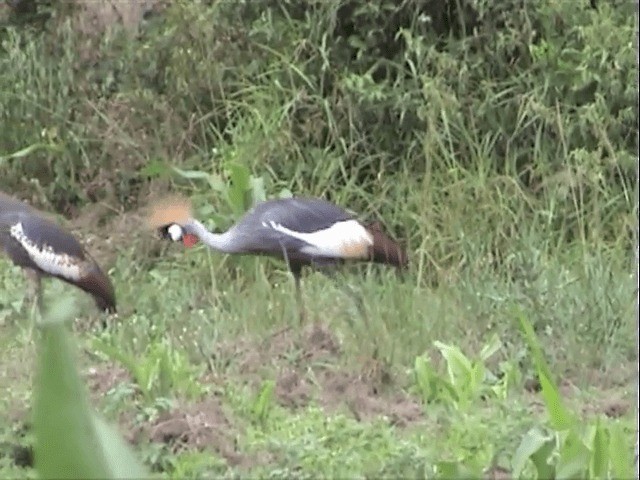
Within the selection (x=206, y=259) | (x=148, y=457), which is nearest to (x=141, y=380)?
(x=148, y=457)

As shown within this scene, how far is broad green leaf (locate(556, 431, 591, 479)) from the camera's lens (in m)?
3.69

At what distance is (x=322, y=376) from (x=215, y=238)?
4.31ft

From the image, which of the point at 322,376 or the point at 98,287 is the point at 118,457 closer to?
the point at 322,376

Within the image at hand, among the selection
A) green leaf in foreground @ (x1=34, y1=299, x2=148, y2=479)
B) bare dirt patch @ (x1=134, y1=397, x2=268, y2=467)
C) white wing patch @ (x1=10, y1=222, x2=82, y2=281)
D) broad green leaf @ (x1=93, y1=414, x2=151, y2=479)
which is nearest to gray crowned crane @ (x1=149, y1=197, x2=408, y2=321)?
white wing patch @ (x1=10, y1=222, x2=82, y2=281)

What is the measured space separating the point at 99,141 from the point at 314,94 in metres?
1.41

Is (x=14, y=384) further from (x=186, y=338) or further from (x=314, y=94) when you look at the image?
(x=314, y=94)

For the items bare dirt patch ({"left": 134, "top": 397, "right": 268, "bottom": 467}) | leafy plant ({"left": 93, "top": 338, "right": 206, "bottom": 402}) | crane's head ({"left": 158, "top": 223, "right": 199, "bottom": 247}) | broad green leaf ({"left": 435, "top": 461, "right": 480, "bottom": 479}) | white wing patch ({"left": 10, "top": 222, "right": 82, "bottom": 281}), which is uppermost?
broad green leaf ({"left": 435, "top": 461, "right": 480, "bottom": 479})

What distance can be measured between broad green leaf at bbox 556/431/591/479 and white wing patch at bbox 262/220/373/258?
7.57 feet

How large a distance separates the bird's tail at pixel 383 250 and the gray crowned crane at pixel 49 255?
1.18 m

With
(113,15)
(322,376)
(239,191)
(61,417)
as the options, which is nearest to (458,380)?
(322,376)

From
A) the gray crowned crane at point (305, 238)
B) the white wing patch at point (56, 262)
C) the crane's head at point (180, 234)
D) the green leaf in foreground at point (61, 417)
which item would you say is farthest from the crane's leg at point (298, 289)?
the green leaf in foreground at point (61, 417)

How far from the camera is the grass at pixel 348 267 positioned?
14.1 ft

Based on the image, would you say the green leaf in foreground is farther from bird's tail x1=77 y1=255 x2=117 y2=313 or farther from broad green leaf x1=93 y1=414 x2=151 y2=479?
bird's tail x1=77 y1=255 x2=117 y2=313

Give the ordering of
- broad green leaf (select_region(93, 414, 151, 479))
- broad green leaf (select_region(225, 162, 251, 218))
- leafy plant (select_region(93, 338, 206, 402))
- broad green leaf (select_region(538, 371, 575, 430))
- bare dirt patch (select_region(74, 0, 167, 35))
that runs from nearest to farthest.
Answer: broad green leaf (select_region(93, 414, 151, 479)) < broad green leaf (select_region(538, 371, 575, 430)) < leafy plant (select_region(93, 338, 206, 402)) < broad green leaf (select_region(225, 162, 251, 218)) < bare dirt patch (select_region(74, 0, 167, 35))
